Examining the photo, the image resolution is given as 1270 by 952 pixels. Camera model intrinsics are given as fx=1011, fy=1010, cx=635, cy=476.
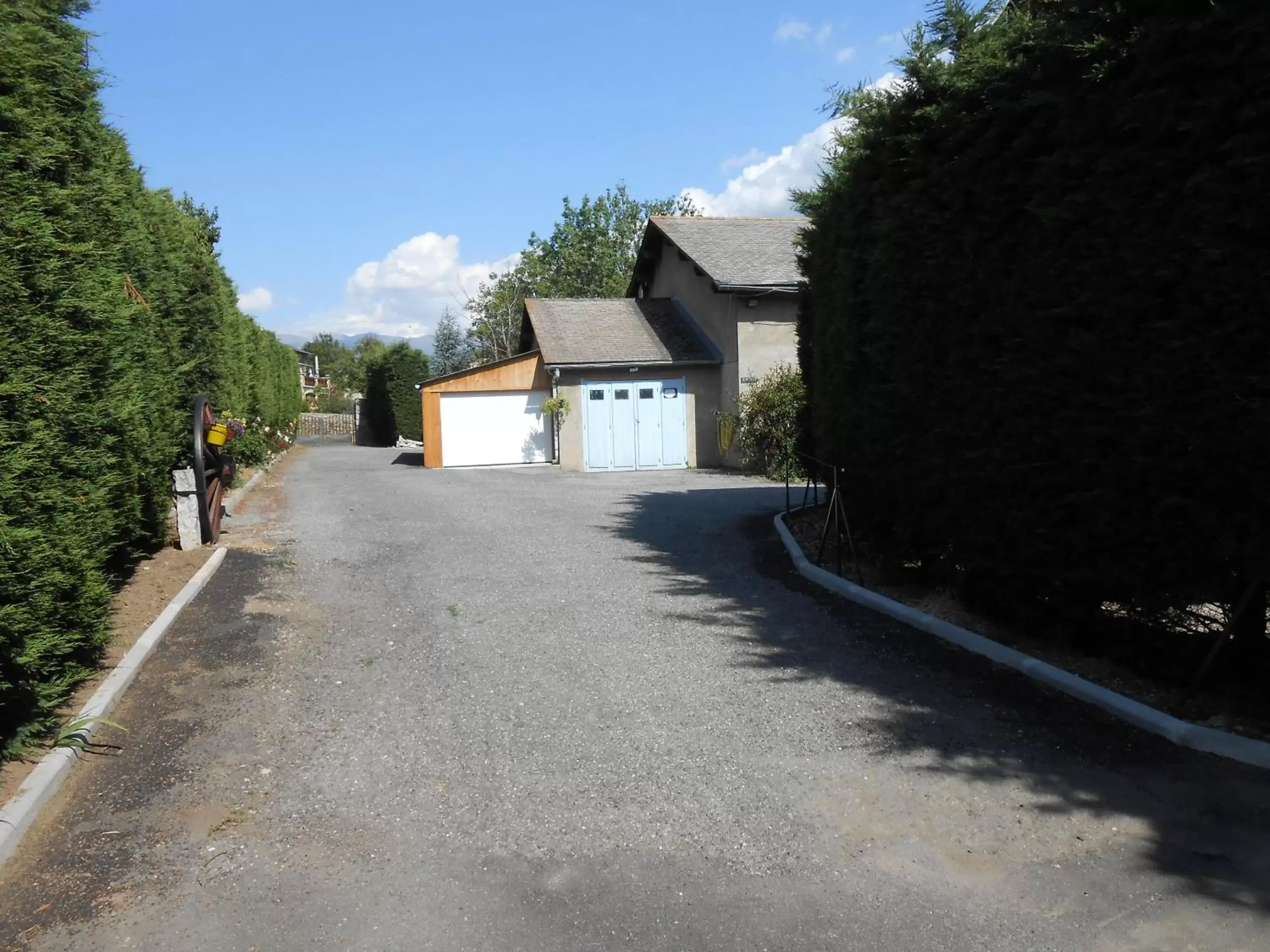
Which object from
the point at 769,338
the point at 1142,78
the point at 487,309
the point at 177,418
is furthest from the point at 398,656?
the point at 487,309

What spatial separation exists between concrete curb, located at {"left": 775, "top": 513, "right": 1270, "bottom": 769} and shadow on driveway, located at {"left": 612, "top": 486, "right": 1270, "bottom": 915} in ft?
0.19

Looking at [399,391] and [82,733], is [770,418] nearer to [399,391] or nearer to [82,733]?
[82,733]

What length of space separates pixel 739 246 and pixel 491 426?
26.0ft

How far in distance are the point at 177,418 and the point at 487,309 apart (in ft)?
142

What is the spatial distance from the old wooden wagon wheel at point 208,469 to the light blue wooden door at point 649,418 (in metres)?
13.7

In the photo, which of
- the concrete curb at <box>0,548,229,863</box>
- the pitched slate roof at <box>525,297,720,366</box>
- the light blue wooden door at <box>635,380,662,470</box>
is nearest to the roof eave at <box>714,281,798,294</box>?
the pitched slate roof at <box>525,297,720,366</box>

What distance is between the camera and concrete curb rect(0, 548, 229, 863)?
4.24 meters

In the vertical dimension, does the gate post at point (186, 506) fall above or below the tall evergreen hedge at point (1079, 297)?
below

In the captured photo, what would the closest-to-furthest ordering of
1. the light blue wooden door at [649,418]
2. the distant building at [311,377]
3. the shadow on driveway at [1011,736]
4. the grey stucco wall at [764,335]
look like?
the shadow on driveway at [1011,736] < the grey stucco wall at [764,335] < the light blue wooden door at [649,418] < the distant building at [311,377]

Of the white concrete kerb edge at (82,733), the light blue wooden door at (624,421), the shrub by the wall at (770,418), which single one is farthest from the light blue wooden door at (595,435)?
the white concrete kerb edge at (82,733)

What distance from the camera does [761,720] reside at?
222 inches

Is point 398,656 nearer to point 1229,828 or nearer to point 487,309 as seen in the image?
point 1229,828

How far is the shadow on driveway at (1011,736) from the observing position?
4.10 meters

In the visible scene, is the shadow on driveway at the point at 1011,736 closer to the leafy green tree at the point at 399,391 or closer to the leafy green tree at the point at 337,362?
the leafy green tree at the point at 399,391
